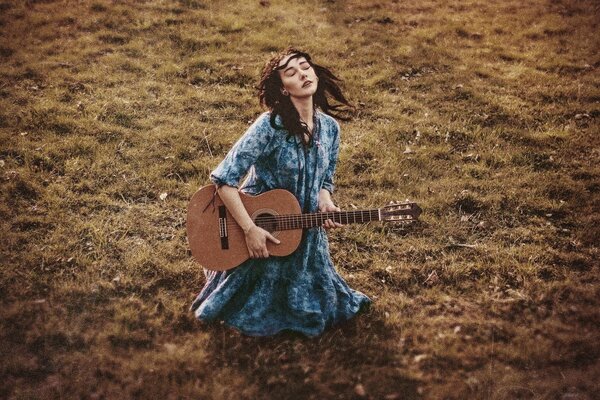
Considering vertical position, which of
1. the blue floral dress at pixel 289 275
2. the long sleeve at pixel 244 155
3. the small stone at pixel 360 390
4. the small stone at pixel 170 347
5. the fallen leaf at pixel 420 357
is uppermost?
the long sleeve at pixel 244 155

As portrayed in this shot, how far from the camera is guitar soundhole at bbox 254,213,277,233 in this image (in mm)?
3869

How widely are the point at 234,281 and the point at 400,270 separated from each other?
1985mm

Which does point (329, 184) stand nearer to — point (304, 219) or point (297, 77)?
point (304, 219)

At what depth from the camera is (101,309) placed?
4.43 m

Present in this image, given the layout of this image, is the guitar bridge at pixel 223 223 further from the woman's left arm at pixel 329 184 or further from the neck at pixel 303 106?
the neck at pixel 303 106

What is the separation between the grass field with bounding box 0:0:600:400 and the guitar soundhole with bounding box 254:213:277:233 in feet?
3.27

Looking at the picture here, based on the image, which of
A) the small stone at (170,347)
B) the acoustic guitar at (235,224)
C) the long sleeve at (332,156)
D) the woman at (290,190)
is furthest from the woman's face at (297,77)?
the small stone at (170,347)

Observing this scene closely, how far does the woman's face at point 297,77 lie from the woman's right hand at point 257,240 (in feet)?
3.74

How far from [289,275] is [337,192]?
8.50 feet

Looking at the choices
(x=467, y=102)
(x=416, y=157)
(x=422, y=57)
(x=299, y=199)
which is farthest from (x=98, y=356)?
(x=422, y=57)

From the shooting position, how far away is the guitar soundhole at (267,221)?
387 centimetres

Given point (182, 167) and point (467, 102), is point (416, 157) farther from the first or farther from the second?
point (182, 167)

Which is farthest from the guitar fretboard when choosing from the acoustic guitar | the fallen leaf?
the fallen leaf

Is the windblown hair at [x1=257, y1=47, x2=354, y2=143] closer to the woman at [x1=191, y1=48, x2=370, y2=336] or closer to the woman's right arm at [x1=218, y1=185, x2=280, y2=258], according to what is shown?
the woman at [x1=191, y1=48, x2=370, y2=336]
